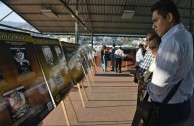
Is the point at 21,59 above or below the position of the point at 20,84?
above

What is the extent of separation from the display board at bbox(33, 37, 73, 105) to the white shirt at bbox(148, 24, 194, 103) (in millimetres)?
2094

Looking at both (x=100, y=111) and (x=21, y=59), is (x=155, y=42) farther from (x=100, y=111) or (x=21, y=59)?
(x=100, y=111)

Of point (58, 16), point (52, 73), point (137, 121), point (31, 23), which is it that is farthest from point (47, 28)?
point (137, 121)

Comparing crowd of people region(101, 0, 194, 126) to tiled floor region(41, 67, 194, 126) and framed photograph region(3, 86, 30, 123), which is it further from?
tiled floor region(41, 67, 194, 126)

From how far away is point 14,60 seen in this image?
124 inches

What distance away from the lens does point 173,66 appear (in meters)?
2.21

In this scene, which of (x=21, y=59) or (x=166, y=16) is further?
(x=21, y=59)

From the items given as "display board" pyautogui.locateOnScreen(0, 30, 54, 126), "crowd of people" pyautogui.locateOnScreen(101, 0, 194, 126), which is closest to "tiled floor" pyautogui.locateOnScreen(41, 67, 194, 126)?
"display board" pyautogui.locateOnScreen(0, 30, 54, 126)

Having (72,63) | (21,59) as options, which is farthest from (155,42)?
(21,59)

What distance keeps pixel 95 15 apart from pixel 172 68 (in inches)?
846

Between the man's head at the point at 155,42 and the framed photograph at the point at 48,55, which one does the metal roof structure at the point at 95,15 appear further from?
the framed photograph at the point at 48,55

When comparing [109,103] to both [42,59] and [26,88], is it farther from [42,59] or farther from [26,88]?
[26,88]

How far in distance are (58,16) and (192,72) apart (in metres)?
21.8

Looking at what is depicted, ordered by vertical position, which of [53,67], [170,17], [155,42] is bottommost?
[53,67]
